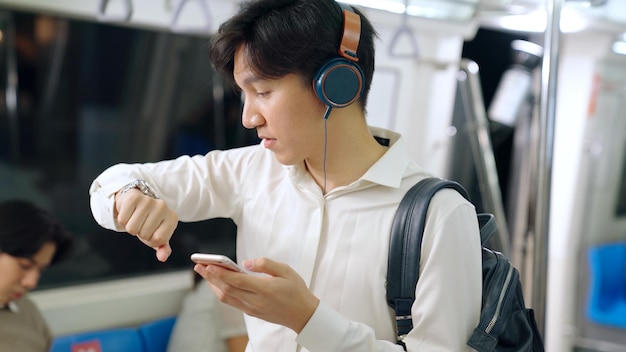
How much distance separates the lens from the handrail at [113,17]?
1.42 m

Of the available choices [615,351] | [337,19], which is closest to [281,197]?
[337,19]

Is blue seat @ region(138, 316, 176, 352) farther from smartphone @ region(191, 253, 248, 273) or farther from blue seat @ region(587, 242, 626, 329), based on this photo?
blue seat @ region(587, 242, 626, 329)

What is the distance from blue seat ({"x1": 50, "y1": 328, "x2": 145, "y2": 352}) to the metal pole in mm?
1109

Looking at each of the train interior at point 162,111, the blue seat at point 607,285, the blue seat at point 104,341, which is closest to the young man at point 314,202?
the train interior at point 162,111

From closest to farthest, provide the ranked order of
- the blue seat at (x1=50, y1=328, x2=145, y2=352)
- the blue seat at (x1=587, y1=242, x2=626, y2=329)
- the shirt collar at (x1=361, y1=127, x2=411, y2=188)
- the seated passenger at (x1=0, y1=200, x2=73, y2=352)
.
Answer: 1. the shirt collar at (x1=361, y1=127, x2=411, y2=188)
2. the seated passenger at (x1=0, y1=200, x2=73, y2=352)
3. the blue seat at (x1=50, y1=328, x2=145, y2=352)
4. the blue seat at (x1=587, y1=242, x2=626, y2=329)

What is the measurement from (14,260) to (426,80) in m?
1.24

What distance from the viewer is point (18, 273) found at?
4.31 ft

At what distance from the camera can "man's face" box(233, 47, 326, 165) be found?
97 cm

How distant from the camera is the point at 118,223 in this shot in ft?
3.19

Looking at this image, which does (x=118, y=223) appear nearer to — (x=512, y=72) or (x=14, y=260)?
(x=14, y=260)

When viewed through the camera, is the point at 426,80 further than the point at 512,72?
No

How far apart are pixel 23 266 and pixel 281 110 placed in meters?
0.76

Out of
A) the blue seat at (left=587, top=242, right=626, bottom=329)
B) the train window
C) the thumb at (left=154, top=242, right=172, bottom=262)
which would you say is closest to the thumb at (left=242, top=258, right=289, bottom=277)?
the thumb at (left=154, top=242, right=172, bottom=262)

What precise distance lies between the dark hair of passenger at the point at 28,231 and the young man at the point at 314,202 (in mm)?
412
